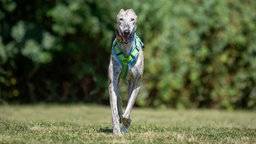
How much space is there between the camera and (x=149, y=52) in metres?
20.3

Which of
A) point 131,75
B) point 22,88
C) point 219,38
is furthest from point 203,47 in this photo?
point 131,75

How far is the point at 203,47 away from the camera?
20812 mm

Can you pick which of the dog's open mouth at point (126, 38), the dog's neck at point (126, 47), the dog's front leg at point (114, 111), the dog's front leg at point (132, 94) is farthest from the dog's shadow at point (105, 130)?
the dog's open mouth at point (126, 38)

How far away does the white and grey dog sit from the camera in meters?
10.1

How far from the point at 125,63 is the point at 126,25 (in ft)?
2.21

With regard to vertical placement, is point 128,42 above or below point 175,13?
below

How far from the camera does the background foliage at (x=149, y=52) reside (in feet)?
64.3

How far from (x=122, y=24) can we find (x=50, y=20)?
10520 millimetres

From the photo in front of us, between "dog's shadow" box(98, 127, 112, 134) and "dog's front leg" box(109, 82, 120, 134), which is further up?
"dog's front leg" box(109, 82, 120, 134)

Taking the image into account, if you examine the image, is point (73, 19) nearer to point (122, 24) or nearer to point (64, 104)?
point (64, 104)

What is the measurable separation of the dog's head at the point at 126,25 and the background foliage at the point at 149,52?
9252 mm

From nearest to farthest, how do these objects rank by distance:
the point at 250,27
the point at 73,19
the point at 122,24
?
1. the point at 122,24
2. the point at 73,19
3. the point at 250,27

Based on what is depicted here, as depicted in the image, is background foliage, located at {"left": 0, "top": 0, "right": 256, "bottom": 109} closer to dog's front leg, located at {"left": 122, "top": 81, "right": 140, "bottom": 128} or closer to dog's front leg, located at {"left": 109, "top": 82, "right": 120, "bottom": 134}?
dog's front leg, located at {"left": 122, "top": 81, "right": 140, "bottom": 128}

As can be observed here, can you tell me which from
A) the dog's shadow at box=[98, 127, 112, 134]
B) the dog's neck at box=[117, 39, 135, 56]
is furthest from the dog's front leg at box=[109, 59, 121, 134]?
the dog's shadow at box=[98, 127, 112, 134]
